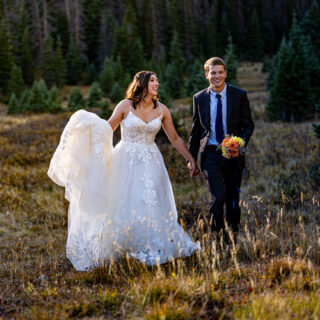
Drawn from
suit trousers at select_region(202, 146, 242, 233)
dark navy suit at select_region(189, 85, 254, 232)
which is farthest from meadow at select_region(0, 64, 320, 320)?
dark navy suit at select_region(189, 85, 254, 232)

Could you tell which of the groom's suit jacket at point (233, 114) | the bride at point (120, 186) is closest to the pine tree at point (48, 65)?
the bride at point (120, 186)

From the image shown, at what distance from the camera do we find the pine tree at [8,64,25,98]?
135ft

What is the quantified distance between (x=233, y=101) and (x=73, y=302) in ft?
10.1

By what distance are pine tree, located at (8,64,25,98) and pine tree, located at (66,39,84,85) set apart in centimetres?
955

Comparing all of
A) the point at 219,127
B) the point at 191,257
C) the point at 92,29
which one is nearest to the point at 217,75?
the point at 219,127

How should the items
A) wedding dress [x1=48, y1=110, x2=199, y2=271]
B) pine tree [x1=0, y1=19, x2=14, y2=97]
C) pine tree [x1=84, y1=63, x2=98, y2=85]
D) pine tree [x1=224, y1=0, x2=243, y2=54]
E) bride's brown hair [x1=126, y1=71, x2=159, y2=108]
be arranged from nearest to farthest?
wedding dress [x1=48, y1=110, x2=199, y2=271] < bride's brown hair [x1=126, y1=71, x2=159, y2=108] < pine tree [x1=0, y1=19, x2=14, y2=97] < pine tree [x1=84, y1=63, x2=98, y2=85] < pine tree [x1=224, y1=0, x2=243, y2=54]

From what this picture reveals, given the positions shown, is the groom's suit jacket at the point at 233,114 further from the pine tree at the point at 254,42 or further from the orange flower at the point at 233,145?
the pine tree at the point at 254,42

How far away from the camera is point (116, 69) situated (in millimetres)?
44406

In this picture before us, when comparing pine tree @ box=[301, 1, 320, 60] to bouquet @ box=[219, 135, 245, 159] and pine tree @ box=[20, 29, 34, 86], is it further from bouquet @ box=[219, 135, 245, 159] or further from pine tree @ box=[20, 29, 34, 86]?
pine tree @ box=[20, 29, 34, 86]

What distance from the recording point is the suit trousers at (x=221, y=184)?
15.3 feet

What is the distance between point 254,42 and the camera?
6862 centimetres

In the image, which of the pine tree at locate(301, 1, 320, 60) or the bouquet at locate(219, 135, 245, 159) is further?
the pine tree at locate(301, 1, 320, 60)

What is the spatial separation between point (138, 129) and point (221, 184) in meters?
1.32

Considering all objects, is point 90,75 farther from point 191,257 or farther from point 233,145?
point 233,145
